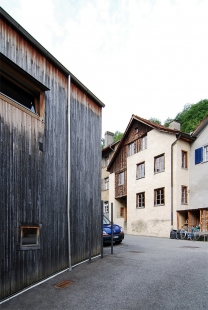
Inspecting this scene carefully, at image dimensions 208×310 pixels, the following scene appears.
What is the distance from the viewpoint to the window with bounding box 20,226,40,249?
232 inches

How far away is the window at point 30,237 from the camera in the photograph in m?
5.90

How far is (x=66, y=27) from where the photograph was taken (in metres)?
10.4

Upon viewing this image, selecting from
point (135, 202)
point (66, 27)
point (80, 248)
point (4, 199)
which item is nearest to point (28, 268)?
point (4, 199)

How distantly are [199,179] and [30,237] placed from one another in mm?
14769

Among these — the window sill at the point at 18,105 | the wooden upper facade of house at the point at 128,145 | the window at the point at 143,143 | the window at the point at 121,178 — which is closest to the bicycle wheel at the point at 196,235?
the wooden upper facade of house at the point at 128,145

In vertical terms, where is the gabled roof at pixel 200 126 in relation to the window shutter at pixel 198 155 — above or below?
above

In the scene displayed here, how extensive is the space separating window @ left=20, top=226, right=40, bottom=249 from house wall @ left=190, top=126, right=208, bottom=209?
1376 cm

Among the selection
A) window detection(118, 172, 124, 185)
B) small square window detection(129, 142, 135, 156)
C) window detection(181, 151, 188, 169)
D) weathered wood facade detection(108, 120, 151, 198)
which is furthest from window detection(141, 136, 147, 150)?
window detection(118, 172, 124, 185)

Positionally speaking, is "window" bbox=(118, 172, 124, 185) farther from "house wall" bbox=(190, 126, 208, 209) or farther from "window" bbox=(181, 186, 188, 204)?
"house wall" bbox=(190, 126, 208, 209)

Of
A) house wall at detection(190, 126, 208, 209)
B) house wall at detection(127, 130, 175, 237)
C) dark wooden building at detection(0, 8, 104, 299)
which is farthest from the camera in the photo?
house wall at detection(127, 130, 175, 237)

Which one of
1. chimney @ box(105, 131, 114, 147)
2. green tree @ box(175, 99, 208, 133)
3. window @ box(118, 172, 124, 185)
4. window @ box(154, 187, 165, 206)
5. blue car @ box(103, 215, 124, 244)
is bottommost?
blue car @ box(103, 215, 124, 244)

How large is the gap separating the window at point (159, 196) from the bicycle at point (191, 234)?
10.4ft

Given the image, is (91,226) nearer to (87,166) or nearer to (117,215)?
(87,166)

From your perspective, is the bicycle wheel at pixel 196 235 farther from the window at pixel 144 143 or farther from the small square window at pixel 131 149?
the small square window at pixel 131 149
